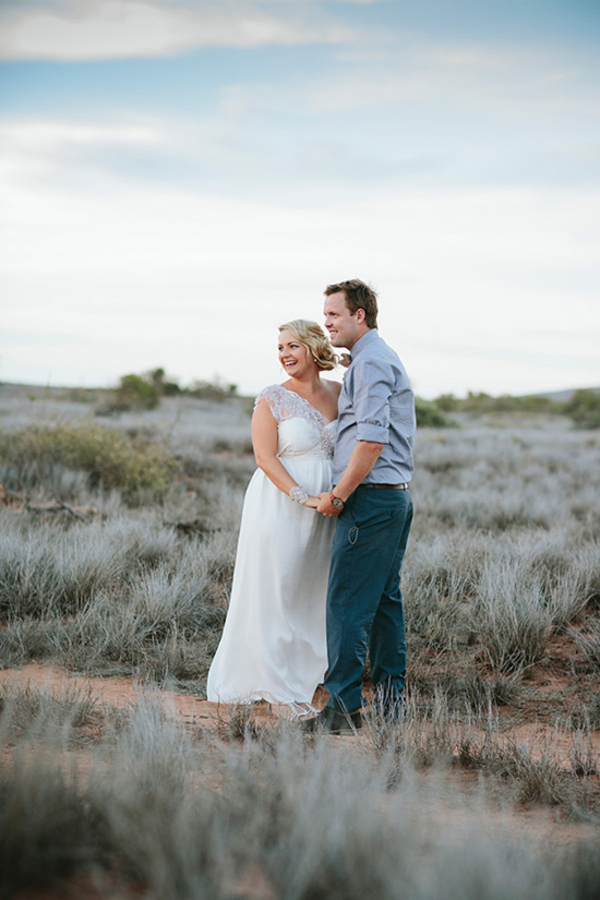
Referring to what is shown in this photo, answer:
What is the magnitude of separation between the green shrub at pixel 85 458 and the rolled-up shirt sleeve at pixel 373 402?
26.5 ft

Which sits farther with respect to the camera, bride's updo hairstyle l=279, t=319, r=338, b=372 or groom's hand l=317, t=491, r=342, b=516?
bride's updo hairstyle l=279, t=319, r=338, b=372

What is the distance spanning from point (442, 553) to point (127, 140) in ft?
32.0

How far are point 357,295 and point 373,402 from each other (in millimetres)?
666

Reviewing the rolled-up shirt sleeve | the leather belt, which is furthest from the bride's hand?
the rolled-up shirt sleeve

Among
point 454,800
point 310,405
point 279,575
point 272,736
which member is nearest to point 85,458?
point 279,575

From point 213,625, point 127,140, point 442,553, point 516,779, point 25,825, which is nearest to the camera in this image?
point 25,825

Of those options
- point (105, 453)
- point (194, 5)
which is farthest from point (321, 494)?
point (194, 5)

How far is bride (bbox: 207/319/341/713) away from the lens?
172 inches

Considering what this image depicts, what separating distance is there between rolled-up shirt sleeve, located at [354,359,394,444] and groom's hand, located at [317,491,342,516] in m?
0.40

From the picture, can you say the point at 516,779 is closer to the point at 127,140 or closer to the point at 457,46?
the point at 457,46

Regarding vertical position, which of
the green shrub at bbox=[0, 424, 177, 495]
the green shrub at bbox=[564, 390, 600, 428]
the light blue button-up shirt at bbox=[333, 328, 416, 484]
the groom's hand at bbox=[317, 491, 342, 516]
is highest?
the green shrub at bbox=[564, 390, 600, 428]

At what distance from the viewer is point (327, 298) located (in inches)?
161

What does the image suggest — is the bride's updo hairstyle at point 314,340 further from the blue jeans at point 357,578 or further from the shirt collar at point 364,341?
the blue jeans at point 357,578

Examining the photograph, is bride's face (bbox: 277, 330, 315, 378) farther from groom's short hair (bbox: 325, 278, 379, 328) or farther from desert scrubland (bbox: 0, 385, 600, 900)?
desert scrubland (bbox: 0, 385, 600, 900)
